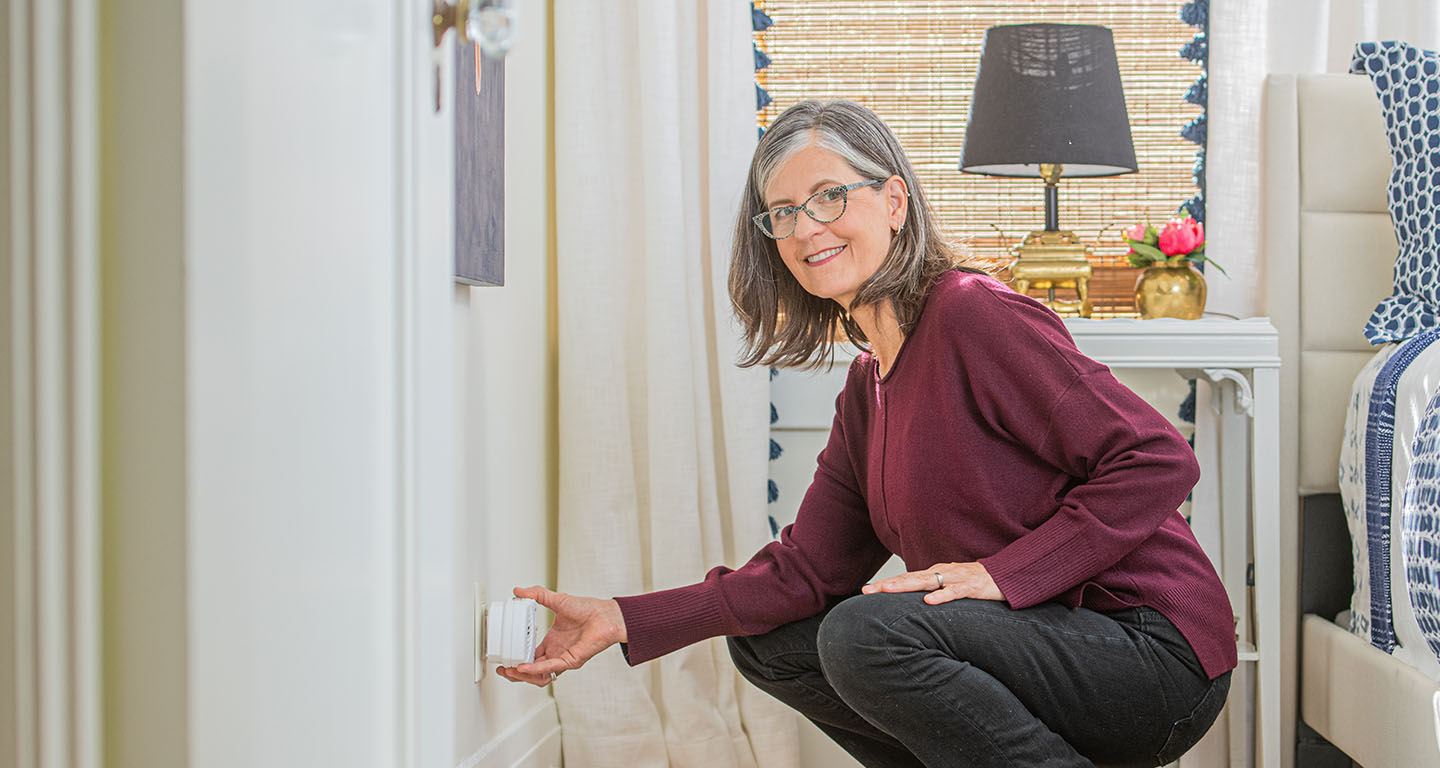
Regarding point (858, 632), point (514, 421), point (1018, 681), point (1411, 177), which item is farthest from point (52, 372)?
point (1411, 177)

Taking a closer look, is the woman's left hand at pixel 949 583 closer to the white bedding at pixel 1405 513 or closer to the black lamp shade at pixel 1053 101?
the white bedding at pixel 1405 513

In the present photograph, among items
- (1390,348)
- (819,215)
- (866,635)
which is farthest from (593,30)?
(1390,348)

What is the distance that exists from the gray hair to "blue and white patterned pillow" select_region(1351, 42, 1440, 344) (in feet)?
2.87

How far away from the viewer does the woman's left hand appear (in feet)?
4.14

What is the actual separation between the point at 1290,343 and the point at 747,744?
1.14 meters

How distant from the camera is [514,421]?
1759 mm

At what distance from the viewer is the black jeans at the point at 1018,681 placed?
3.95 feet

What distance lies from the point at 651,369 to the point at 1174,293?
86 centimetres

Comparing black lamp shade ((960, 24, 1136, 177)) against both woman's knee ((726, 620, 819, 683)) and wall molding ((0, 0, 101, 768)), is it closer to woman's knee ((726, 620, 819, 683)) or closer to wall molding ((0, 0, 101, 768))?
woman's knee ((726, 620, 819, 683))

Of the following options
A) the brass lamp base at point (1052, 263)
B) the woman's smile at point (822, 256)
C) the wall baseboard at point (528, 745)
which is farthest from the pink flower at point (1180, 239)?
the wall baseboard at point (528, 745)

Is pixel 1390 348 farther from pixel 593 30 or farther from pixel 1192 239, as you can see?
pixel 593 30

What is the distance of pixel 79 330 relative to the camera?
19.4 inches

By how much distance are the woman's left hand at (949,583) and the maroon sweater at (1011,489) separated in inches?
0.6

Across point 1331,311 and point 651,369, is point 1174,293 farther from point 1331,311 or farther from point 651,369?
point 651,369
